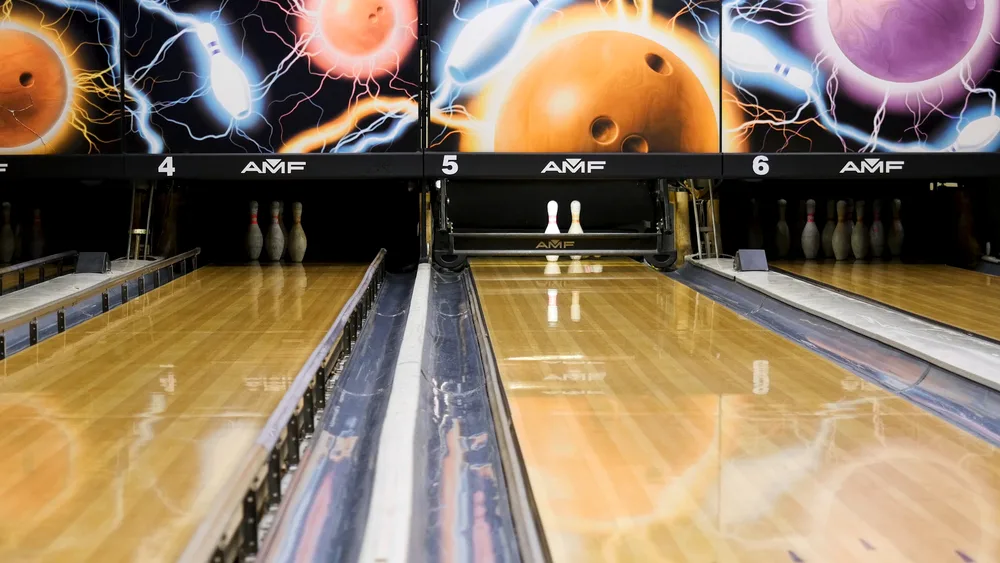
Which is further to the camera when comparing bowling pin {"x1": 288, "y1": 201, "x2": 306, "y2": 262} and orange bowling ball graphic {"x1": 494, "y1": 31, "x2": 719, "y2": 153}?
bowling pin {"x1": 288, "y1": 201, "x2": 306, "y2": 262}

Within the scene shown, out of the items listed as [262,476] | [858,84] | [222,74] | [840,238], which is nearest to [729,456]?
[262,476]

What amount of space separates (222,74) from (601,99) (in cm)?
200

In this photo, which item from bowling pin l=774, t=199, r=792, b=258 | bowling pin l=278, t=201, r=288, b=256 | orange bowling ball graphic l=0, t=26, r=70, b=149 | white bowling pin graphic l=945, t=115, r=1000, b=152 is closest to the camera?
orange bowling ball graphic l=0, t=26, r=70, b=149

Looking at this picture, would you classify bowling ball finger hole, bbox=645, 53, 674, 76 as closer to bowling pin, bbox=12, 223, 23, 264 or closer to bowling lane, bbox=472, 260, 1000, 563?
bowling lane, bbox=472, 260, 1000, 563

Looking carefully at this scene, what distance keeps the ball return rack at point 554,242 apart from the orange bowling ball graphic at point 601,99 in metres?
0.39

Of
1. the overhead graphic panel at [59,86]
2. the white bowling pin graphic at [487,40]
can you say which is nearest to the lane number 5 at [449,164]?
the white bowling pin graphic at [487,40]

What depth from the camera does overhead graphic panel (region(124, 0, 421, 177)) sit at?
5727 millimetres

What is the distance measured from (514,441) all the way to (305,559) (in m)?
0.70

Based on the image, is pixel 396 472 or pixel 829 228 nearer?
pixel 396 472

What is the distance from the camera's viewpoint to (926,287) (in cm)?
513

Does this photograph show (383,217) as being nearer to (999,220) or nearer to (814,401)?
(999,220)

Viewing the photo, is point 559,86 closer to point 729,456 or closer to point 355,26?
point 355,26

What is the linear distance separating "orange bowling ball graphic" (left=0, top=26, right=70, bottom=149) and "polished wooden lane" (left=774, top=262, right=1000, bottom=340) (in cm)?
397

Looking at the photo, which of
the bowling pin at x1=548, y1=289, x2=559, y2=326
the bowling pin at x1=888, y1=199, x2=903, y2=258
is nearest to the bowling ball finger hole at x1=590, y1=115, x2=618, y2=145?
the bowling pin at x1=548, y1=289, x2=559, y2=326
